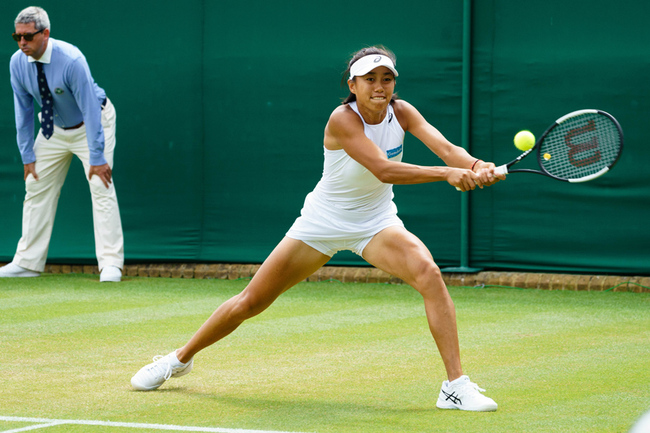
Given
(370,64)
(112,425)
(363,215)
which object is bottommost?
(112,425)

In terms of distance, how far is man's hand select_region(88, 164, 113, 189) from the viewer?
8.98 meters

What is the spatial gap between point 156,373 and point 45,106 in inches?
195

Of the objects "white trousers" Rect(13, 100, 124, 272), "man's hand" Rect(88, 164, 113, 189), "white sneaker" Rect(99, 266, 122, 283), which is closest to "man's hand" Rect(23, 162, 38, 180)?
"white trousers" Rect(13, 100, 124, 272)

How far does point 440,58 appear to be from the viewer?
9008 mm

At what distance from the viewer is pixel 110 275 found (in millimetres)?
9219

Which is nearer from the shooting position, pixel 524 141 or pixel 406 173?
pixel 406 173

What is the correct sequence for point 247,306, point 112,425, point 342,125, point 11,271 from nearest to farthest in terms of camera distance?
point 112,425
point 342,125
point 247,306
point 11,271

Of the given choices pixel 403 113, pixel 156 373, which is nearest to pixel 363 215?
pixel 403 113

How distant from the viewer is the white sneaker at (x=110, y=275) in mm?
9211

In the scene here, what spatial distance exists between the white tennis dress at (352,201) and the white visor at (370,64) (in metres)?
0.21

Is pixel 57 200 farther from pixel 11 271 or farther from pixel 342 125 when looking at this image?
pixel 342 125

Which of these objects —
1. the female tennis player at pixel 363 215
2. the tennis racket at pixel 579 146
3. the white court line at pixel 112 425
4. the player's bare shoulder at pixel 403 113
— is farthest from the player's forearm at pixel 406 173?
the white court line at pixel 112 425

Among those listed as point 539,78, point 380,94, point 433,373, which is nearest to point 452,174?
point 380,94

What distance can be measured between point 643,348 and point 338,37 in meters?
4.63
